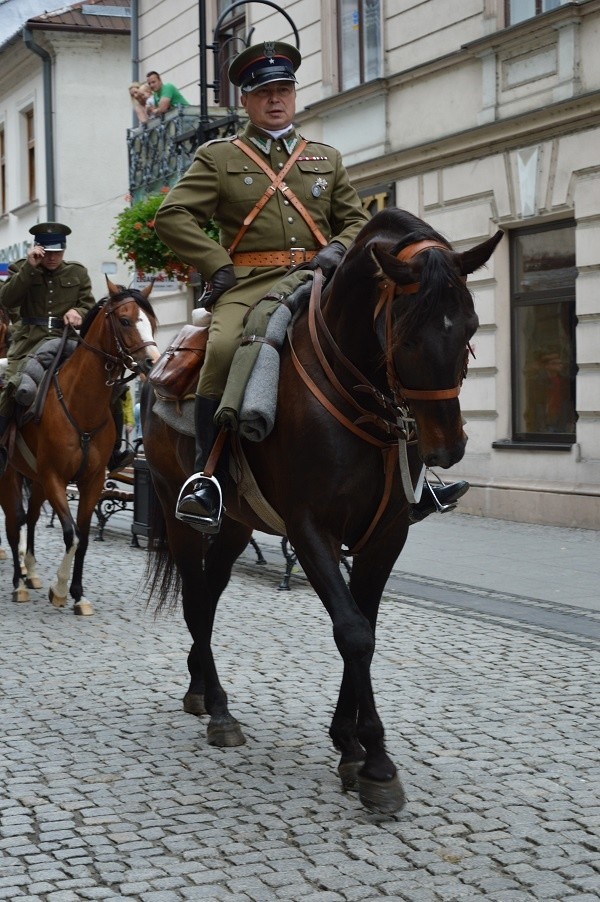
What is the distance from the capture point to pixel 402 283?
4.52 meters

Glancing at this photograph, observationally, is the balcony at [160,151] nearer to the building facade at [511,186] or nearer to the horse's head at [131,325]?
the building facade at [511,186]

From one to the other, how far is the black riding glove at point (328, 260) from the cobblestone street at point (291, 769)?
2014 millimetres

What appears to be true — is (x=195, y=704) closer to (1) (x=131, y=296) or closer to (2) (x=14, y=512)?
(1) (x=131, y=296)

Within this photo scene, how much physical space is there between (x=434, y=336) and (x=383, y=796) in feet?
5.37

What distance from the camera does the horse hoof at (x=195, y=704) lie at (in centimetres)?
643

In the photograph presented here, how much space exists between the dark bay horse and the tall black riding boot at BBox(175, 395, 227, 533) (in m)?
0.12

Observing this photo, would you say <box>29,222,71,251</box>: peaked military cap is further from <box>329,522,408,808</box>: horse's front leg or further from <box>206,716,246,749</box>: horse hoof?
<box>329,522,408,808</box>: horse's front leg

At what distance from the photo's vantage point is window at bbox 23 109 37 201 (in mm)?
34188

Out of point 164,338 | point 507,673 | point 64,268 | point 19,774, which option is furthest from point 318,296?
point 164,338

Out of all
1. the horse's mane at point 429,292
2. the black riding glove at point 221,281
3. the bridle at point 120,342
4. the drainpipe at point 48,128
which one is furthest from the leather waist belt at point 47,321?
the drainpipe at point 48,128

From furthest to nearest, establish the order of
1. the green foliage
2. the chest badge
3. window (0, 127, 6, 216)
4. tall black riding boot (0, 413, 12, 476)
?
window (0, 127, 6, 216) < the green foliage < tall black riding boot (0, 413, 12, 476) < the chest badge

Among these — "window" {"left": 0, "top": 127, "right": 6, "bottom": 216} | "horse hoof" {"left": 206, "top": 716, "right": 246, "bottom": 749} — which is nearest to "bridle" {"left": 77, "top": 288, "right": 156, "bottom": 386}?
"horse hoof" {"left": 206, "top": 716, "right": 246, "bottom": 749}

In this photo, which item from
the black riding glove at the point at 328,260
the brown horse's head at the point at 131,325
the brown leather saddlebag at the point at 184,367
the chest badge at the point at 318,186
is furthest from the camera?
the brown horse's head at the point at 131,325

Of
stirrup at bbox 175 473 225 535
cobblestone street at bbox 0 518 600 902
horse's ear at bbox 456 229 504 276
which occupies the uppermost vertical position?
horse's ear at bbox 456 229 504 276
